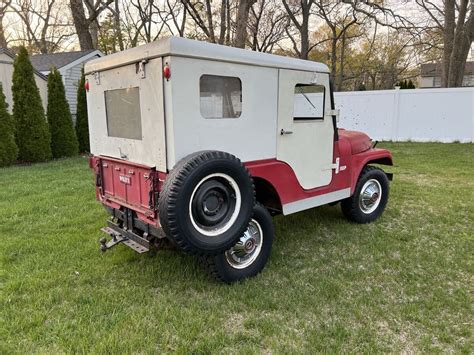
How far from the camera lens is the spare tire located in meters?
2.53

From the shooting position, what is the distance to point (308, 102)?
3775mm

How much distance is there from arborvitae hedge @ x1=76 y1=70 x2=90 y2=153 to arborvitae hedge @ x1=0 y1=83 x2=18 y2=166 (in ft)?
7.50

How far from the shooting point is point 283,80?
3371mm

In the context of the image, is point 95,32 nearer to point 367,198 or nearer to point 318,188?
point 367,198

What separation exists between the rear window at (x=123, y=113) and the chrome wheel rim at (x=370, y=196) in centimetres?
292

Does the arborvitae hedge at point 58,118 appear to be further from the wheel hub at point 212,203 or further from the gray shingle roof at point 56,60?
the wheel hub at point 212,203

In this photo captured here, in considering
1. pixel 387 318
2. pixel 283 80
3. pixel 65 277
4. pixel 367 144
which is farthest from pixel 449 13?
pixel 65 277

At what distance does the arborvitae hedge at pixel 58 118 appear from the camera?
33.4ft

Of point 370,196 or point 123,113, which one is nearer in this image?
point 123,113

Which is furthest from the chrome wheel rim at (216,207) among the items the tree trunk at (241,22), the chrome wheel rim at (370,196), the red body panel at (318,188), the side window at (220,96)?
the tree trunk at (241,22)

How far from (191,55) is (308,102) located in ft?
5.07

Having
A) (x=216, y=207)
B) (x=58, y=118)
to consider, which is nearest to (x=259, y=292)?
(x=216, y=207)

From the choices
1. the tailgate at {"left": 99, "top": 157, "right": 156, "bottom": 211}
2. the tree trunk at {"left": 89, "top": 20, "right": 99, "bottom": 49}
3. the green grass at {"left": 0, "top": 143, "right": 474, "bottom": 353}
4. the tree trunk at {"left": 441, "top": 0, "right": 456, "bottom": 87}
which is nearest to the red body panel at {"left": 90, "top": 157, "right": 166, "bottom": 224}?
the tailgate at {"left": 99, "top": 157, "right": 156, "bottom": 211}

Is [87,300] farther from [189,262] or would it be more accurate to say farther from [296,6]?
[296,6]
